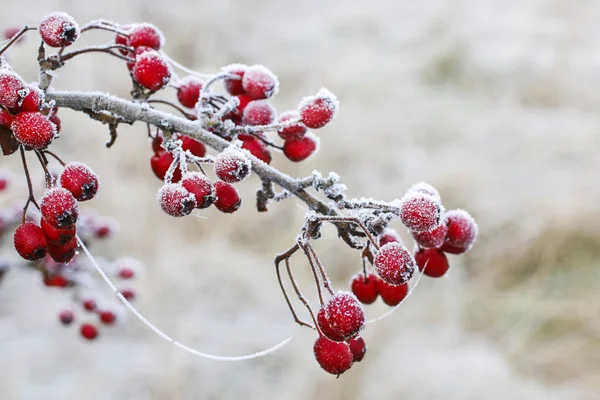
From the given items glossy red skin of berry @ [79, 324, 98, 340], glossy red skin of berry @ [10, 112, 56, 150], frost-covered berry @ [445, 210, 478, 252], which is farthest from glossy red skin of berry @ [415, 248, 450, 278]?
glossy red skin of berry @ [79, 324, 98, 340]

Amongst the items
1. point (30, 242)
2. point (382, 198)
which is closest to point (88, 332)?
point (30, 242)

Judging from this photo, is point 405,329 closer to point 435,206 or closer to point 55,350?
point 55,350

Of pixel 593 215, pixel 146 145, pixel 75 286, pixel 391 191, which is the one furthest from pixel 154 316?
pixel 593 215

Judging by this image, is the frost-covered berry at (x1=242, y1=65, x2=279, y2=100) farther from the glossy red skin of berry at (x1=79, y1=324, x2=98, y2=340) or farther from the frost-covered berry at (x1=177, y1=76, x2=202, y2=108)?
the glossy red skin of berry at (x1=79, y1=324, x2=98, y2=340)

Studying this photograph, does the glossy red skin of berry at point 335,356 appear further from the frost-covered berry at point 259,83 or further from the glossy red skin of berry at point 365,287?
the frost-covered berry at point 259,83

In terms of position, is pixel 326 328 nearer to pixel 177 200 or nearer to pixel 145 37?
pixel 177 200

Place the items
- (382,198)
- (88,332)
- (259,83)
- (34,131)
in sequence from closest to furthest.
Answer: (34,131) → (259,83) → (88,332) → (382,198)
